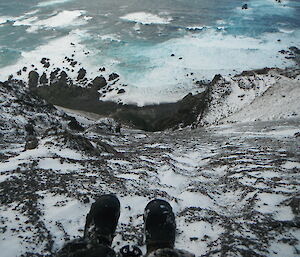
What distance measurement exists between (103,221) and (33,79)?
4608cm

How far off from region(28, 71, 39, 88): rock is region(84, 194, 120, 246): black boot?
1742 inches

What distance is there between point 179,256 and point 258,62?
4731 centimetres

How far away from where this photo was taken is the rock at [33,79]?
152 feet

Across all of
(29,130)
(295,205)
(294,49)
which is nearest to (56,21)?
(294,49)

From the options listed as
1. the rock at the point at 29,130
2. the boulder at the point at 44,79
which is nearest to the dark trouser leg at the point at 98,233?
the rock at the point at 29,130

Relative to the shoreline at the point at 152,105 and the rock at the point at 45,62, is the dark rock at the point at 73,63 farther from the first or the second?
the rock at the point at 45,62

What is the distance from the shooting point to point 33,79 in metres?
47.0

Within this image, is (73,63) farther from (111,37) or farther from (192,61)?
(192,61)

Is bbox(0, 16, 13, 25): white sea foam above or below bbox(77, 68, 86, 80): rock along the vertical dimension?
above

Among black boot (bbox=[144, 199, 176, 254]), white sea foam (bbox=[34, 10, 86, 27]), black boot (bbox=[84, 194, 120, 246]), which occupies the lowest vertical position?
white sea foam (bbox=[34, 10, 86, 27])

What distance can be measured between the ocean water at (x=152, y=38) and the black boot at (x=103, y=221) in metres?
33.6

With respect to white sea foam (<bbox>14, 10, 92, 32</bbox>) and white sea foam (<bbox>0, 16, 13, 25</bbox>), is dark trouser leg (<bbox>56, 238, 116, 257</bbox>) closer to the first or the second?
white sea foam (<bbox>14, 10, 92, 32</bbox>)

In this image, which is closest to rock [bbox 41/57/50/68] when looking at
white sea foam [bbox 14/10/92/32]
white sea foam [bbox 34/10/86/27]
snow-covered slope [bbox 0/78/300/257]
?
white sea foam [bbox 14/10/92/32]

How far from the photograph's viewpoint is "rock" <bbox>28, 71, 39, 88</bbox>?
1820 inches
